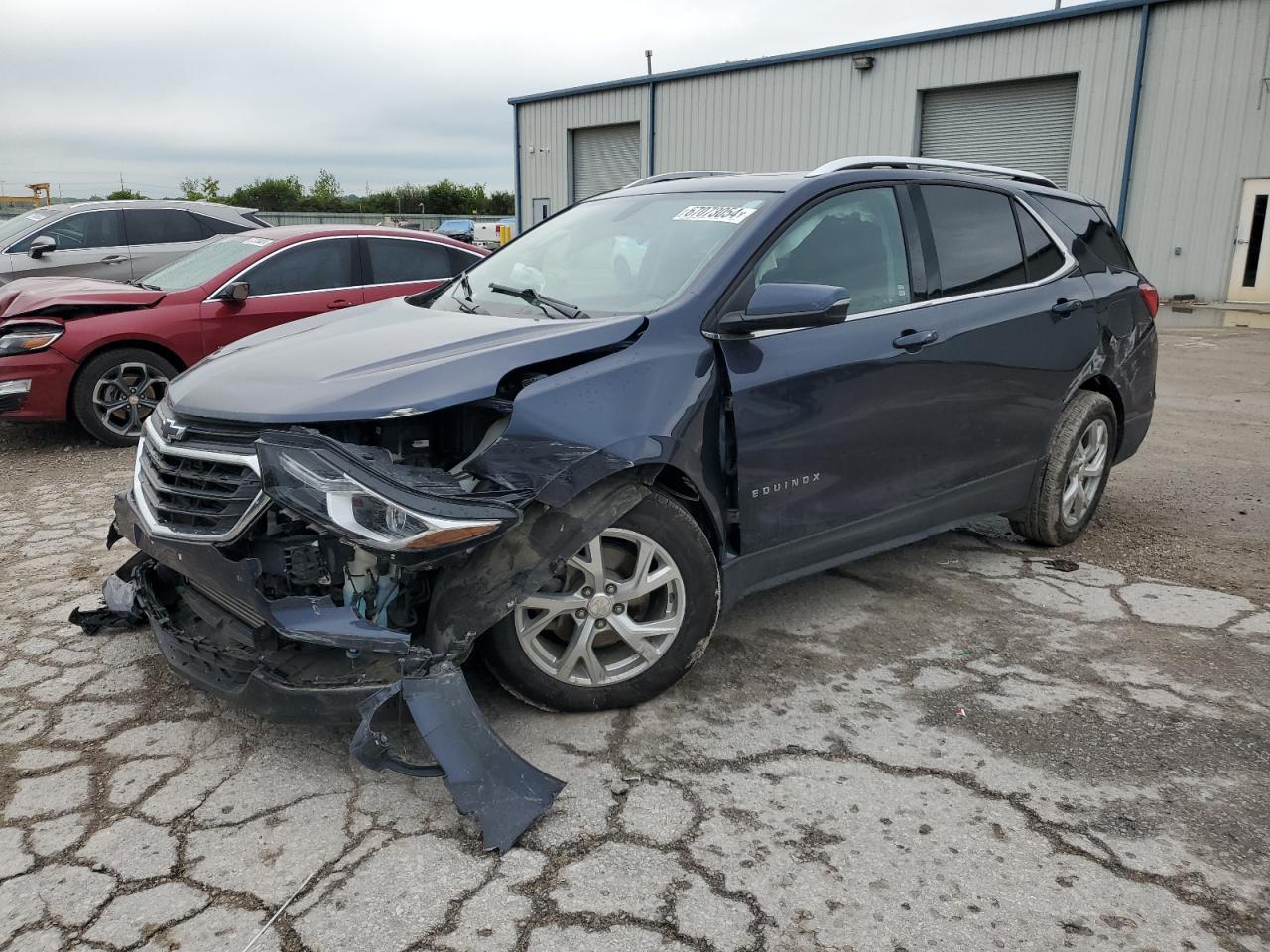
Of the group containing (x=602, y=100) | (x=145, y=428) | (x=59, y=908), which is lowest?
(x=59, y=908)

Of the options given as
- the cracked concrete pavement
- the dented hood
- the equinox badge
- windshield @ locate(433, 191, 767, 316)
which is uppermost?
windshield @ locate(433, 191, 767, 316)

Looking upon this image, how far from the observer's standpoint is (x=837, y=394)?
3.56 meters

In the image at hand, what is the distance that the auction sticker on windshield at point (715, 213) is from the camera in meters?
3.62

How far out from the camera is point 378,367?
3.03 metres

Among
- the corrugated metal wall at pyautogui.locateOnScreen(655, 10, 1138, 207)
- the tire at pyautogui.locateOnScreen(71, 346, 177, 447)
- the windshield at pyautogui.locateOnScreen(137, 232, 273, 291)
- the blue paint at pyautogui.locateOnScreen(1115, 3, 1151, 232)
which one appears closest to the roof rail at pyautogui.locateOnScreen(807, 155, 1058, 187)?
the windshield at pyautogui.locateOnScreen(137, 232, 273, 291)

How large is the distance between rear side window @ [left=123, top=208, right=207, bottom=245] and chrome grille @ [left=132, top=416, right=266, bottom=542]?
885 cm

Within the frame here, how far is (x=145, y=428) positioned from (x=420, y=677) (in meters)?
1.53

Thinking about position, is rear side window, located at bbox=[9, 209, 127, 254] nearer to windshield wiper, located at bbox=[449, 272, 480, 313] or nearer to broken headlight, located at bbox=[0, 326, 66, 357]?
broken headlight, located at bbox=[0, 326, 66, 357]

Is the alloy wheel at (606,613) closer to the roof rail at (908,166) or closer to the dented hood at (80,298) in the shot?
the roof rail at (908,166)

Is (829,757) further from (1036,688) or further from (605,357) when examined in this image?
(605,357)

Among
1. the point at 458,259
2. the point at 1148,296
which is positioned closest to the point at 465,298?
the point at 1148,296

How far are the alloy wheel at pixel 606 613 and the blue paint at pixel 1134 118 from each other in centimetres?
1672

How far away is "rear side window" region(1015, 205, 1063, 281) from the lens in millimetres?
4523

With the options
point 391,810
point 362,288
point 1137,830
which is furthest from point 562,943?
point 362,288
